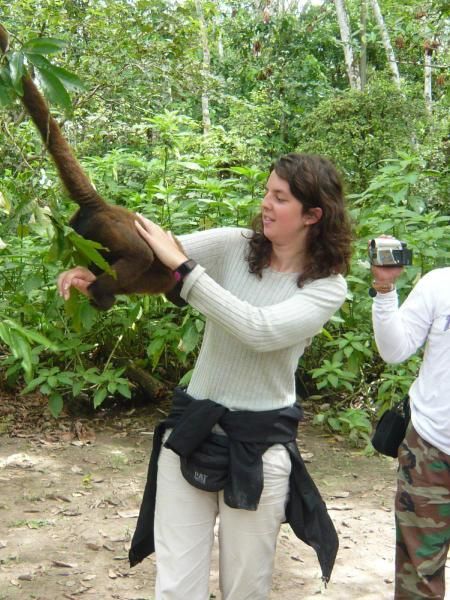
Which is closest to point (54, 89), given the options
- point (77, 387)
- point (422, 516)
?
point (422, 516)

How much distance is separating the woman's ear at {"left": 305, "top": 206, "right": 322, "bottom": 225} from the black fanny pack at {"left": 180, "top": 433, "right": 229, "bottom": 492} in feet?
2.47

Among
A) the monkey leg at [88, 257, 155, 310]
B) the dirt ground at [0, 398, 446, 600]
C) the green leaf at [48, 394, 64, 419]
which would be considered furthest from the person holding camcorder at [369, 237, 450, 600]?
the green leaf at [48, 394, 64, 419]

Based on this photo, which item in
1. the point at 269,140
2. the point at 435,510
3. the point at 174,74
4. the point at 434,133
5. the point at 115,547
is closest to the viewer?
the point at 435,510

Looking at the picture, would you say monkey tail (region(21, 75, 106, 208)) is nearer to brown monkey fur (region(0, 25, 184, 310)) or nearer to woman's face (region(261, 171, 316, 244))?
brown monkey fur (region(0, 25, 184, 310))

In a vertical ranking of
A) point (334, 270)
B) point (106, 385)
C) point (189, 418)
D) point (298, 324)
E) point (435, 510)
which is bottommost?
point (106, 385)

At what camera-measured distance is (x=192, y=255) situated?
2486 millimetres

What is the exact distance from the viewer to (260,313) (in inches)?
86.0

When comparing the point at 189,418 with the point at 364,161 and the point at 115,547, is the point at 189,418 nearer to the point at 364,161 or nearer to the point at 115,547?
→ the point at 115,547

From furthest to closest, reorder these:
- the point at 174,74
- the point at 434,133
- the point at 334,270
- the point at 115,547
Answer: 1. the point at 434,133
2. the point at 174,74
3. the point at 115,547
4. the point at 334,270

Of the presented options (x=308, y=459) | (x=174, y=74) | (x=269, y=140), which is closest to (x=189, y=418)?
(x=308, y=459)

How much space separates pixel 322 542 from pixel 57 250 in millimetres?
1299

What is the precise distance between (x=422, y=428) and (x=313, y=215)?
33.6 inches

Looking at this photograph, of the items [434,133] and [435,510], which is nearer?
[435,510]

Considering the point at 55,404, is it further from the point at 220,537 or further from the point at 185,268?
the point at 185,268
